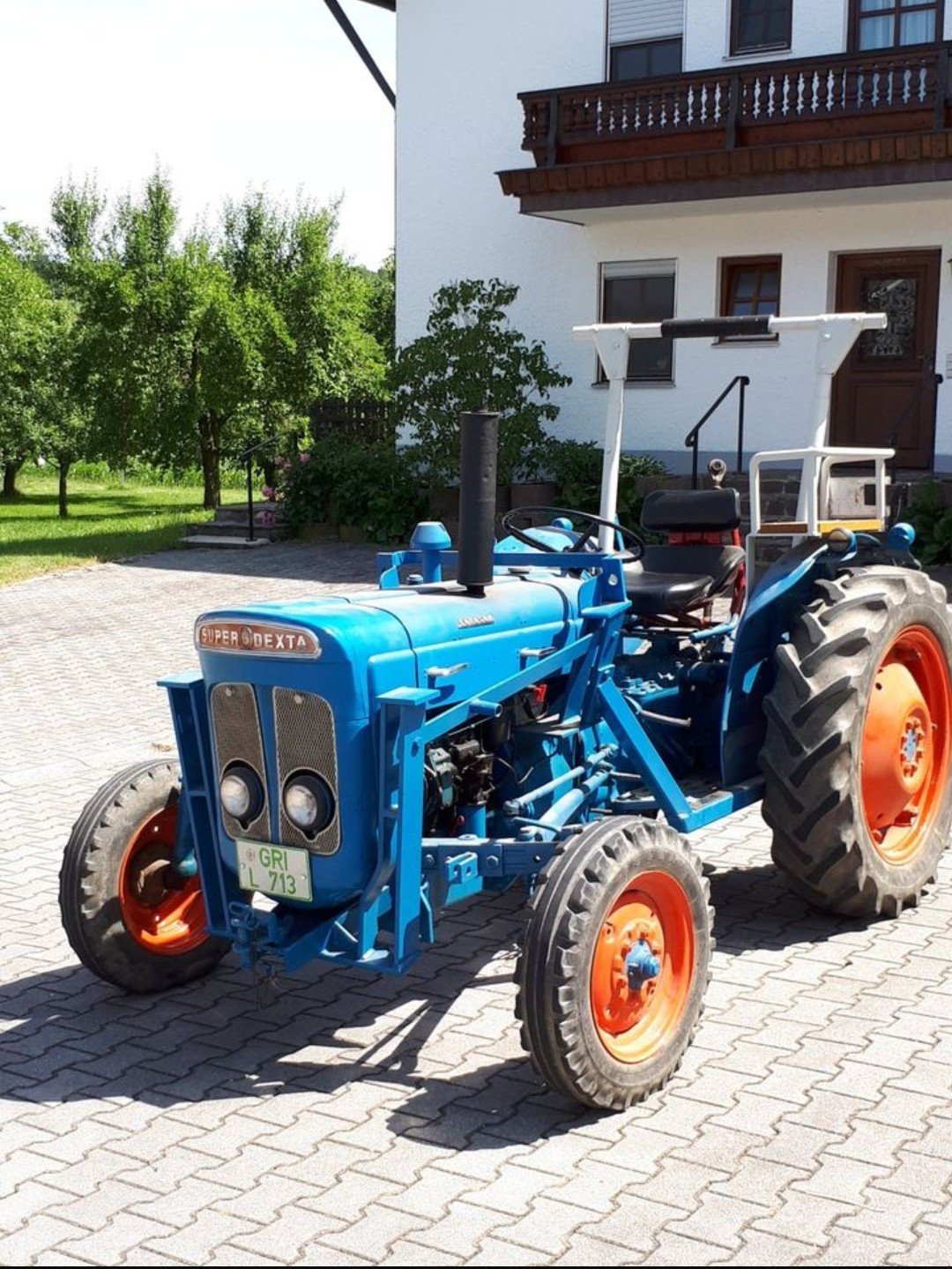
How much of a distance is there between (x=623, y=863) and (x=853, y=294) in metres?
13.6

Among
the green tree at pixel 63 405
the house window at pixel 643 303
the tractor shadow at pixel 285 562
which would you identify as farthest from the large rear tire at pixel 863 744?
the green tree at pixel 63 405

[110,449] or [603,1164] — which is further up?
[110,449]

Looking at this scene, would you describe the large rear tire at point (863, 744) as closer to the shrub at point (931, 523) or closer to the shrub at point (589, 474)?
the shrub at point (931, 523)

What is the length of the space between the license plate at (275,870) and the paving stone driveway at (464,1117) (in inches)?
22.1

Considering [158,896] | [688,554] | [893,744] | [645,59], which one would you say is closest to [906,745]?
[893,744]

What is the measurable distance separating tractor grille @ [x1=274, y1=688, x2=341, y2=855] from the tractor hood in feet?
0.18

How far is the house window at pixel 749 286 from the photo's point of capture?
16828 millimetres

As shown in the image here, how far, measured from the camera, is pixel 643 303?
698 inches

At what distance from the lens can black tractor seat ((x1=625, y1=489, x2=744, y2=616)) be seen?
18.2 ft

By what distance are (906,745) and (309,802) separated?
2548 mm

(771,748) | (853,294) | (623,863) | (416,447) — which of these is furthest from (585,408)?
(623,863)

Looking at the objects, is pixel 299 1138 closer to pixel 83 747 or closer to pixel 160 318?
pixel 83 747

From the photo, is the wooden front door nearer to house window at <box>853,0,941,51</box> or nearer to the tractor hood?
house window at <box>853,0,941,51</box>

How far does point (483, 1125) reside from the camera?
393cm
